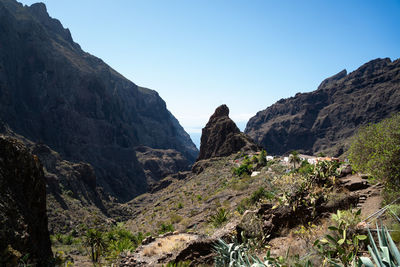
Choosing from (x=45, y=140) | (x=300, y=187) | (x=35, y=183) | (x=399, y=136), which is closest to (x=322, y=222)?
(x=300, y=187)

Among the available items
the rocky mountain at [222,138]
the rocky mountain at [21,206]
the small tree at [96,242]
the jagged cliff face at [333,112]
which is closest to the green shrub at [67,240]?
the small tree at [96,242]

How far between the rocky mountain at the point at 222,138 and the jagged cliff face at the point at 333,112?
57903mm

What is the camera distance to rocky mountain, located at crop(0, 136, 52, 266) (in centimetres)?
1114

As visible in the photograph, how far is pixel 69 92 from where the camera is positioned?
126312 mm

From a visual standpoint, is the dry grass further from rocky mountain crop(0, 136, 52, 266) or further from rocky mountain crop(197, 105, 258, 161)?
rocky mountain crop(197, 105, 258, 161)

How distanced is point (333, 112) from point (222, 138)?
106 m

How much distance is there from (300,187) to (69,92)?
457 ft

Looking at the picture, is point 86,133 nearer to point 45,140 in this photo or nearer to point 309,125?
point 45,140

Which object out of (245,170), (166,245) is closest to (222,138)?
(245,170)

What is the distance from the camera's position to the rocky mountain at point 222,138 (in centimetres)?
6406

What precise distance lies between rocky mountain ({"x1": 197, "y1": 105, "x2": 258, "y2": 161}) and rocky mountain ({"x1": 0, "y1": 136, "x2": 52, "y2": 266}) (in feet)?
159

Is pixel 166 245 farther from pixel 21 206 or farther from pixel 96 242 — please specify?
pixel 96 242

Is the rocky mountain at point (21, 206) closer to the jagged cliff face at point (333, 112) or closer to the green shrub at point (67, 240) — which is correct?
the green shrub at point (67, 240)

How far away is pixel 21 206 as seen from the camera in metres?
13.1
